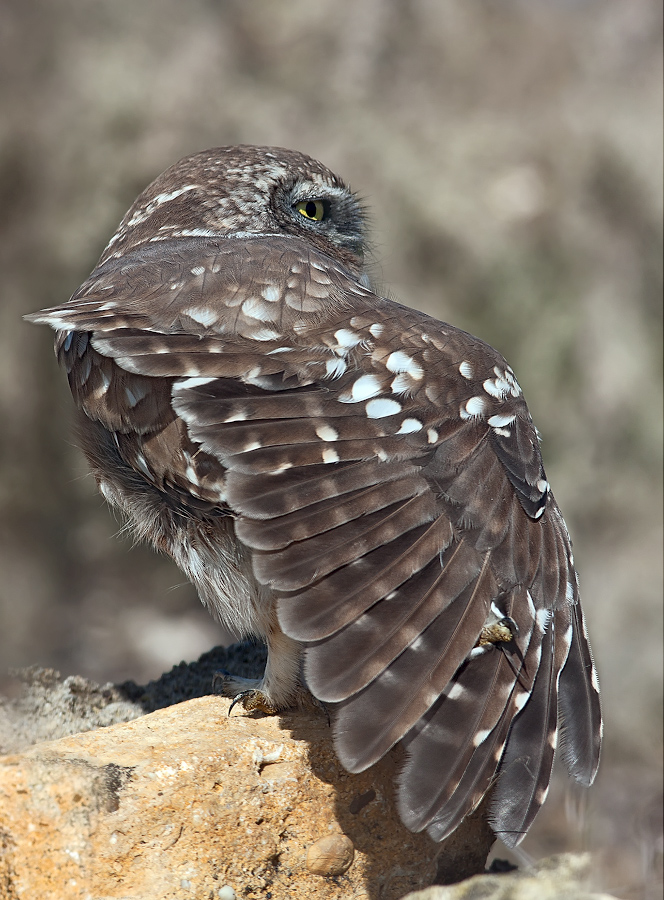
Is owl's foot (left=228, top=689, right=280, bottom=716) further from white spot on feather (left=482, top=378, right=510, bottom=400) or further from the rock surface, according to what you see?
white spot on feather (left=482, top=378, right=510, bottom=400)

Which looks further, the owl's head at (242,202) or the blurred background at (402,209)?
the blurred background at (402,209)

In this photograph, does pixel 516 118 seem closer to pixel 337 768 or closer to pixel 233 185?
pixel 233 185

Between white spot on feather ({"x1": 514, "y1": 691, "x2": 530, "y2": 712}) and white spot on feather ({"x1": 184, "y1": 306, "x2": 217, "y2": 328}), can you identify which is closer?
white spot on feather ({"x1": 514, "y1": 691, "x2": 530, "y2": 712})

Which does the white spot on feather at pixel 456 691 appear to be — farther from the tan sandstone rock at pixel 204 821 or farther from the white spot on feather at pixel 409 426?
the white spot on feather at pixel 409 426

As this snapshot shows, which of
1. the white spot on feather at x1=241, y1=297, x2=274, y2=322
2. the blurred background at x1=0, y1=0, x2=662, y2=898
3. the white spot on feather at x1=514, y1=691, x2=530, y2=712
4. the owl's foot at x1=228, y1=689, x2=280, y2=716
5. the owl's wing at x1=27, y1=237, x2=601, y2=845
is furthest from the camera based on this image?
the blurred background at x1=0, y1=0, x2=662, y2=898

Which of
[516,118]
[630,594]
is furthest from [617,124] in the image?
[630,594]

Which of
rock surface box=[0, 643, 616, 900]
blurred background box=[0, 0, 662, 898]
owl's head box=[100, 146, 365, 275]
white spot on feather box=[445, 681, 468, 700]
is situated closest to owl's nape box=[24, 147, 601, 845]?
white spot on feather box=[445, 681, 468, 700]

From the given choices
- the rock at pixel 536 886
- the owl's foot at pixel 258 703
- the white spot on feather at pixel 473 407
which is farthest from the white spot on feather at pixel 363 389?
the rock at pixel 536 886
